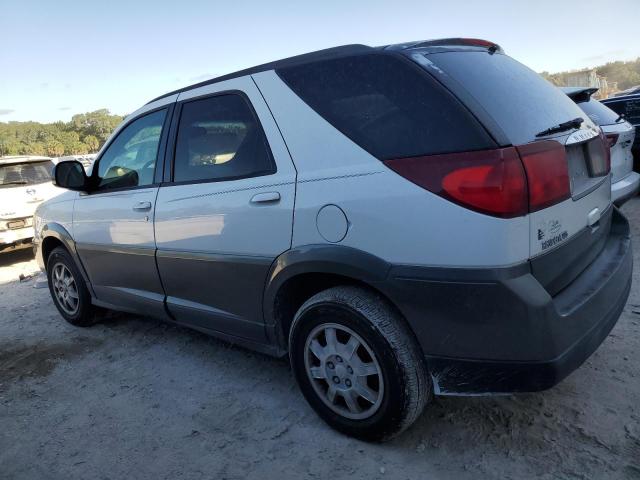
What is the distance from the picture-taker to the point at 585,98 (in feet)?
18.0

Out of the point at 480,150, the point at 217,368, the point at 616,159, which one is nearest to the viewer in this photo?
the point at 480,150

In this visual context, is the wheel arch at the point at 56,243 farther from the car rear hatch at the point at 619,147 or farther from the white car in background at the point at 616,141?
the car rear hatch at the point at 619,147

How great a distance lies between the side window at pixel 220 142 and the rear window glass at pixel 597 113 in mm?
4173

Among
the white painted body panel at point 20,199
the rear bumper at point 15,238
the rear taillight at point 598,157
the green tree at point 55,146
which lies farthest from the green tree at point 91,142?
the rear taillight at point 598,157

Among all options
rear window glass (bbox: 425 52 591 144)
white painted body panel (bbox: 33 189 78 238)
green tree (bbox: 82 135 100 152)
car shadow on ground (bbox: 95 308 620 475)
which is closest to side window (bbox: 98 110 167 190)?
white painted body panel (bbox: 33 189 78 238)

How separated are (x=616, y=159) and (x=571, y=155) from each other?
3447mm

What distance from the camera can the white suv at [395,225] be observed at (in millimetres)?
1948

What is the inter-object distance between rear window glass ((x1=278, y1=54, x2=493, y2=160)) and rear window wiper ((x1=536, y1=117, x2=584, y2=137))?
14.0 inches

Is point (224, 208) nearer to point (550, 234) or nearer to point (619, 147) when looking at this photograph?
point (550, 234)

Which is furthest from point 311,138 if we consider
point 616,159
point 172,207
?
point 616,159

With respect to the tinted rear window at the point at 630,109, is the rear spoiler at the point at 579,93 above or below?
above

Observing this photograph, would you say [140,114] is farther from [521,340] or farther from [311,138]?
[521,340]

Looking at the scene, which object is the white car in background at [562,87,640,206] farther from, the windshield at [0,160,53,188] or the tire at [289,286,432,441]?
the windshield at [0,160,53,188]

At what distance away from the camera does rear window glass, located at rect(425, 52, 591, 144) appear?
2.05 meters
